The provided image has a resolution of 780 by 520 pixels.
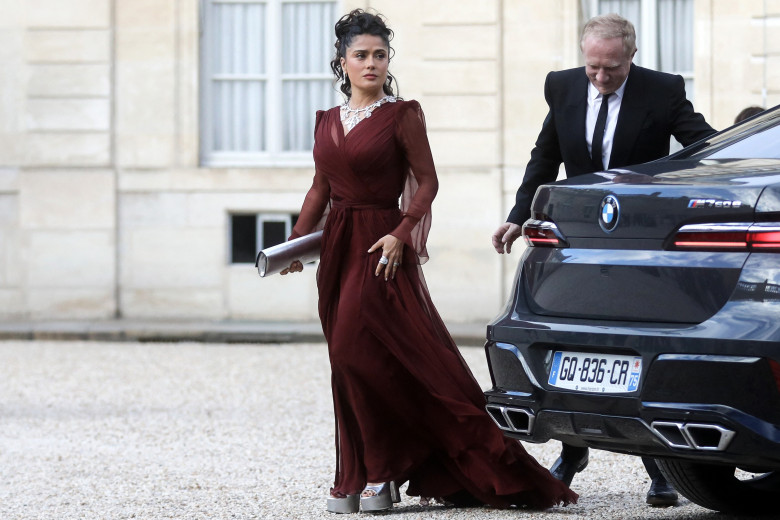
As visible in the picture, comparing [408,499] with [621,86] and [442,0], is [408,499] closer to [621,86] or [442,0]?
[621,86]

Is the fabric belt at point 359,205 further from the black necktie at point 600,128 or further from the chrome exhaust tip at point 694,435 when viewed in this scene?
the chrome exhaust tip at point 694,435

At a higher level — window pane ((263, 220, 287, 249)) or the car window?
the car window

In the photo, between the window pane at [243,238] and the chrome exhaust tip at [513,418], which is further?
the window pane at [243,238]

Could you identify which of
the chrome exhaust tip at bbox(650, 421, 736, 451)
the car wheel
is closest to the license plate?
the chrome exhaust tip at bbox(650, 421, 736, 451)

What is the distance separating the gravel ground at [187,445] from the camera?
5.30 m

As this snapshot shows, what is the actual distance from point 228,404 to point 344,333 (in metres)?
3.68

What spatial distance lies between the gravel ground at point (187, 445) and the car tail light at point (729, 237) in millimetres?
1310

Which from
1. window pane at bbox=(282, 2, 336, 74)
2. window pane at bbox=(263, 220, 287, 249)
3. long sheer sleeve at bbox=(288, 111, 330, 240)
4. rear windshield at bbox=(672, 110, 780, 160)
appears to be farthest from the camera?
window pane at bbox=(282, 2, 336, 74)

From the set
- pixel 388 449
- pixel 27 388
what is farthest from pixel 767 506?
pixel 27 388

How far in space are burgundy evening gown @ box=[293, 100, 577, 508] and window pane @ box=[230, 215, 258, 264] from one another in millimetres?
8880

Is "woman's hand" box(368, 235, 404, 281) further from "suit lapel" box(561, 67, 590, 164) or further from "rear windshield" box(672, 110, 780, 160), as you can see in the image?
"rear windshield" box(672, 110, 780, 160)

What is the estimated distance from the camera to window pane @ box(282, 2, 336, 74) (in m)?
14.4

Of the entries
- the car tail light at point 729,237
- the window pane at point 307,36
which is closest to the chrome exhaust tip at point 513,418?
the car tail light at point 729,237

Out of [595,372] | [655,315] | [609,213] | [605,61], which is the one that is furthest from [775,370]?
[605,61]
